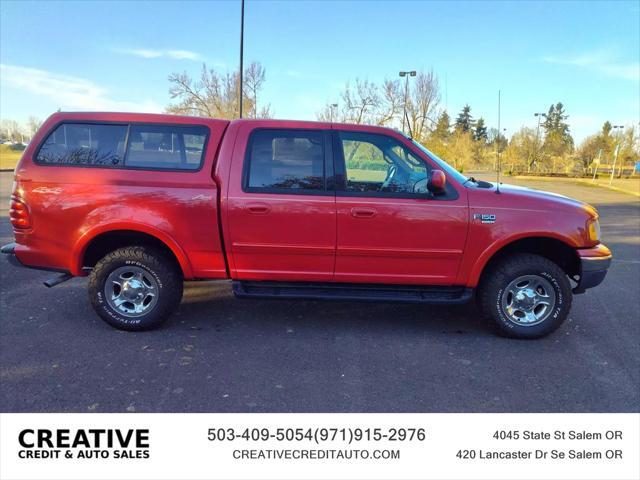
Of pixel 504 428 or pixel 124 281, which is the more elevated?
pixel 124 281

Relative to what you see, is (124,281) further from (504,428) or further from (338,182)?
(504,428)

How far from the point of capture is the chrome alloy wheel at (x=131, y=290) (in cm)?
402

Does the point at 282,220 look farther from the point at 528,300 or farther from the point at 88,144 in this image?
the point at 528,300

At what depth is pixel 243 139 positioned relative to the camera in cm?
397

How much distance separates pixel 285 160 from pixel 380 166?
898 millimetres

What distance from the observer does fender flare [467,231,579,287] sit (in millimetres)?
3822

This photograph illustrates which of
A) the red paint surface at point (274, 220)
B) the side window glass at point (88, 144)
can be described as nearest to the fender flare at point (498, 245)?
the red paint surface at point (274, 220)

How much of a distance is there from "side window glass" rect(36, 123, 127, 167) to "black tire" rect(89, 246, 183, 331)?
2.89 ft

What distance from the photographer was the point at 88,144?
3.96 meters

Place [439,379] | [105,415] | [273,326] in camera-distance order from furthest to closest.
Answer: [273,326] < [439,379] < [105,415]

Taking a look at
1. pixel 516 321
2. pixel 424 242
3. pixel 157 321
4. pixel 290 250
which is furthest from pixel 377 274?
pixel 157 321

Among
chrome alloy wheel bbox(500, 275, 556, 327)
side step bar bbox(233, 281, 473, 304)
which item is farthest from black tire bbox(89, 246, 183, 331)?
chrome alloy wheel bbox(500, 275, 556, 327)

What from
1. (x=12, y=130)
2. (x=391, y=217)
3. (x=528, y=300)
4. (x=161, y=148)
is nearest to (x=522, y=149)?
(x=528, y=300)

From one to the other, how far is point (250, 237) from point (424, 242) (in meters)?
1.61
